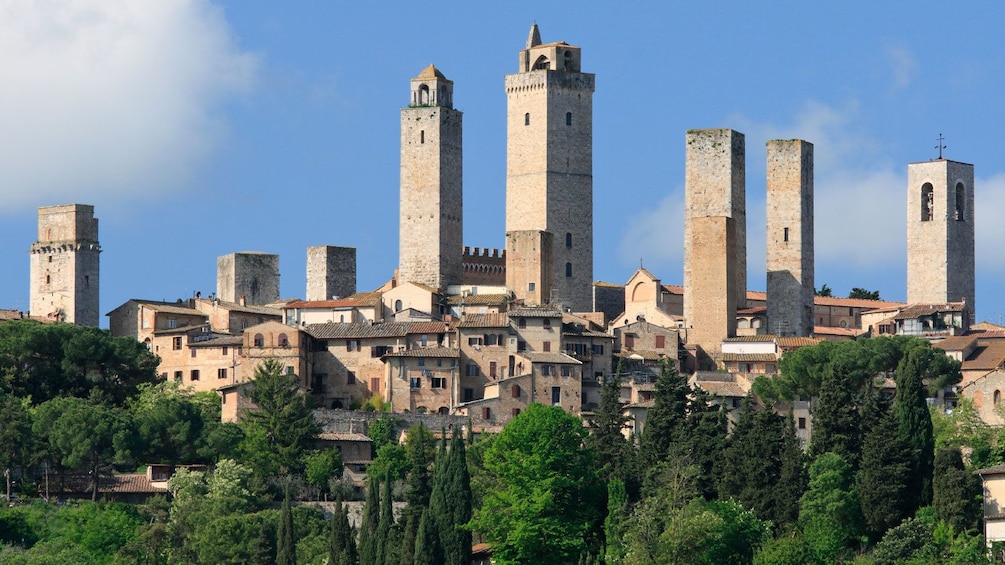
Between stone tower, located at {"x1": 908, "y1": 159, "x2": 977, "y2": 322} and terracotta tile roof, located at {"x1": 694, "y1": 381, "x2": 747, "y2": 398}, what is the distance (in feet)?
60.4

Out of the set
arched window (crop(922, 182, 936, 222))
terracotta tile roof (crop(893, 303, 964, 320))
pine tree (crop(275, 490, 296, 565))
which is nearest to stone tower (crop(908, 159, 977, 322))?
arched window (crop(922, 182, 936, 222))

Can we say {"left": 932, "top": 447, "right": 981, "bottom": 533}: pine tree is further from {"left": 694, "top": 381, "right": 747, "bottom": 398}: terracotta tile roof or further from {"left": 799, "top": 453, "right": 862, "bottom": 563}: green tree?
{"left": 694, "top": 381, "right": 747, "bottom": 398}: terracotta tile roof

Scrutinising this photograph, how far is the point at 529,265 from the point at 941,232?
1754 centimetres

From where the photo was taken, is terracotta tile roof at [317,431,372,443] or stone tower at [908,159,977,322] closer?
terracotta tile roof at [317,431,372,443]

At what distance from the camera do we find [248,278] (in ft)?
310

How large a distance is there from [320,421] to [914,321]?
899 inches

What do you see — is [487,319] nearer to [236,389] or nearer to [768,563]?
[236,389]

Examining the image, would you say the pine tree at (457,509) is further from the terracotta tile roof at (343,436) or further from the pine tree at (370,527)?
the terracotta tile roof at (343,436)

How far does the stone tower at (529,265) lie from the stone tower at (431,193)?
11.4 ft

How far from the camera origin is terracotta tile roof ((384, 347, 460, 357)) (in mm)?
78812

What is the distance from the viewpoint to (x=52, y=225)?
93.8 m

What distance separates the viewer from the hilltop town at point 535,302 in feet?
258

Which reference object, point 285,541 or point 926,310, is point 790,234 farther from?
point 285,541

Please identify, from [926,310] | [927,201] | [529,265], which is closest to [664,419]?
[529,265]
